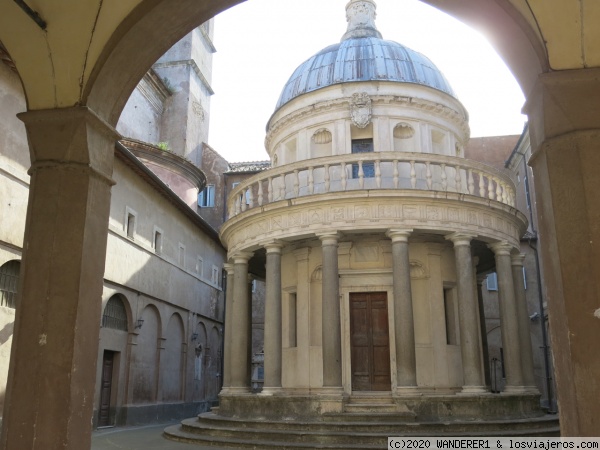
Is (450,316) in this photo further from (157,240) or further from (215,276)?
(215,276)

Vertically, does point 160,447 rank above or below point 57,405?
below

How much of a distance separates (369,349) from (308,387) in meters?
2.15

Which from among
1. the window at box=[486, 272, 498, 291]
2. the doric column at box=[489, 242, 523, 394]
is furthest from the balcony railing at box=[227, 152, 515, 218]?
the window at box=[486, 272, 498, 291]

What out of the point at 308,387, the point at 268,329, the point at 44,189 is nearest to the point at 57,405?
the point at 44,189

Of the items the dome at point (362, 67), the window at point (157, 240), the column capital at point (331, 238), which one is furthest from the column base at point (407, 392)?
the window at point (157, 240)

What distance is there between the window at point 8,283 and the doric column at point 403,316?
9.76 meters

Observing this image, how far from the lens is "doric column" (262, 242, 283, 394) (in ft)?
54.0

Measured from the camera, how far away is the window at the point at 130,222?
69.2 feet

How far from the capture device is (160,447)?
14219mm

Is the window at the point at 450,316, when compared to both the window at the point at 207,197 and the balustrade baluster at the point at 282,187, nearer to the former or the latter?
the balustrade baluster at the point at 282,187

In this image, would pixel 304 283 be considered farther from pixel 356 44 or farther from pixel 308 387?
pixel 356 44

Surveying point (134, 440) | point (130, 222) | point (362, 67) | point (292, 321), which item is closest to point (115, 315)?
point (130, 222)

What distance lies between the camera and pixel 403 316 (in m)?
15.2

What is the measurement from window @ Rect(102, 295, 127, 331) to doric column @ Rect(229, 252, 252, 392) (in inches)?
177
